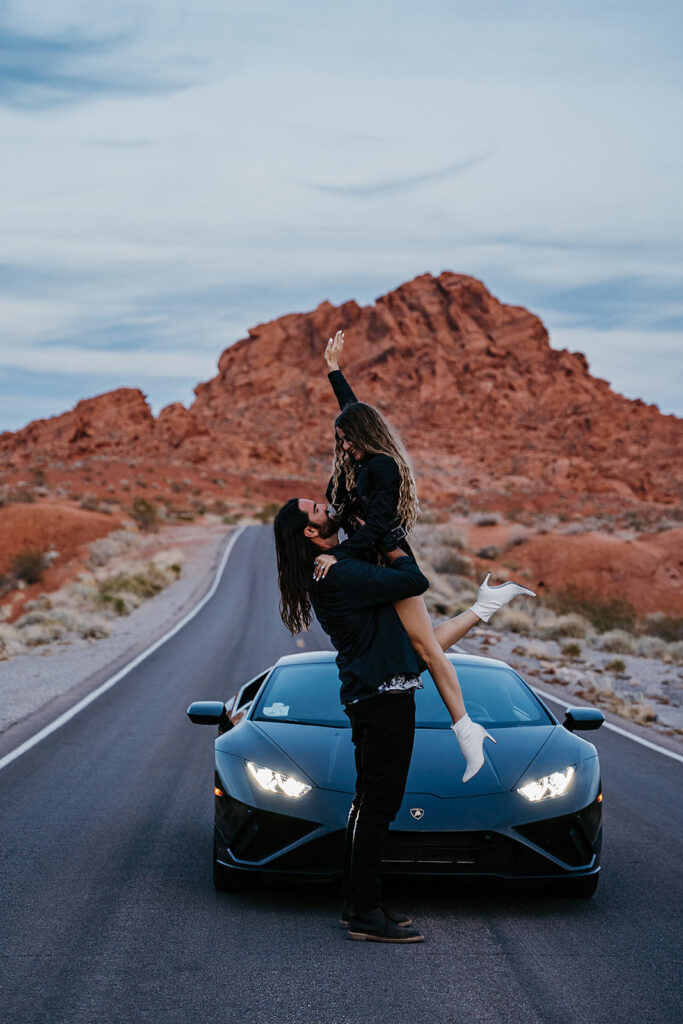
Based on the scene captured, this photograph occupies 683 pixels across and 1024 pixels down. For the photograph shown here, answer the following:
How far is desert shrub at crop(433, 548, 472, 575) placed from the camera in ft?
140

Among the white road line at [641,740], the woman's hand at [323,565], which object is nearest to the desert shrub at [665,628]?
the white road line at [641,740]

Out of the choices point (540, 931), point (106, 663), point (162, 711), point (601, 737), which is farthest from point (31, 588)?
point (540, 931)

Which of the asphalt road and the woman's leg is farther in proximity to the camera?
the woman's leg

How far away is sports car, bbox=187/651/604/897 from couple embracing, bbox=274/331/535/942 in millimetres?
329

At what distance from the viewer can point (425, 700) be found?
6.59m

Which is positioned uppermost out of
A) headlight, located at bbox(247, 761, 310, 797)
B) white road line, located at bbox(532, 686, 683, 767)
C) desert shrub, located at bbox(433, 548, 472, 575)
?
headlight, located at bbox(247, 761, 310, 797)

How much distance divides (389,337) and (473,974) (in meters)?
130

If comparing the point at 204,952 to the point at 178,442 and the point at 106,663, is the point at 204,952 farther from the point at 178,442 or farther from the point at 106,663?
the point at 178,442

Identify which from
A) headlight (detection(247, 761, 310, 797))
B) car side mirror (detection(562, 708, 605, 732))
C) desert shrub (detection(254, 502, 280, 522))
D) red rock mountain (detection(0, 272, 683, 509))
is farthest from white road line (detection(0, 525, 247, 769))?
red rock mountain (detection(0, 272, 683, 509))

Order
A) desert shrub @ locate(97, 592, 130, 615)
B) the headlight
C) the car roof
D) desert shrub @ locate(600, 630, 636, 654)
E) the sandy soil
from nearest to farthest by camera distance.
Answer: the headlight → the car roof → the sandy soil → desert shrub @ locate(600, 630, 636, 654) → desert shrub @ locate(97, 592, 130, 615)

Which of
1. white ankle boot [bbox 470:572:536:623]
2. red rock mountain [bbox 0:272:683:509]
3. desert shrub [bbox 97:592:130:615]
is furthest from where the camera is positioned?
red rock mountain [bbox 0:272:683:509]

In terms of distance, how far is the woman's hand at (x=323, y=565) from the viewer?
15.7ft

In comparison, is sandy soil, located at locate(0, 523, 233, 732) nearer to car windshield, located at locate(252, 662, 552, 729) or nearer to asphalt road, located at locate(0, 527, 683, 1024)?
asphalt road, located at locate(0, 527, 683, 1024)

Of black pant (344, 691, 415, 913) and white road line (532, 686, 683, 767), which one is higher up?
black pant (344, 691, 415, 913)
